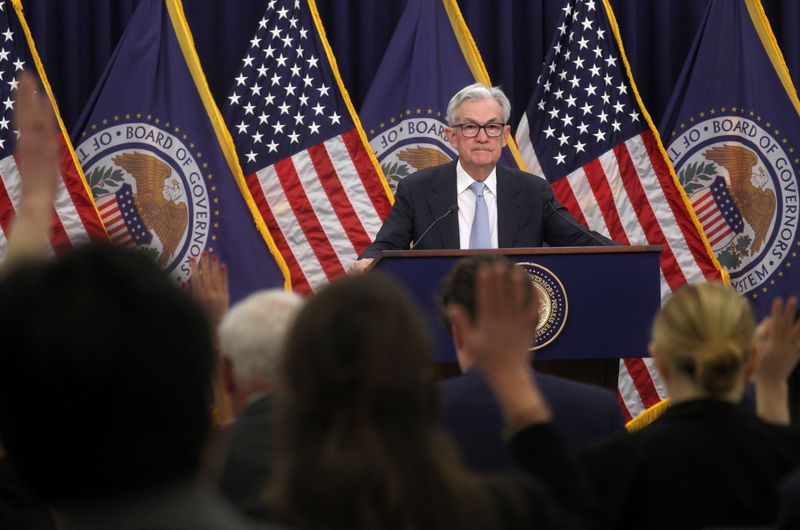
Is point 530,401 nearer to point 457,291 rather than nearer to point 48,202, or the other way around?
point 48,202

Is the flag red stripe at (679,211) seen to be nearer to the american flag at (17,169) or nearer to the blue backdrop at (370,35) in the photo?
the blue backdrop at (370,35)

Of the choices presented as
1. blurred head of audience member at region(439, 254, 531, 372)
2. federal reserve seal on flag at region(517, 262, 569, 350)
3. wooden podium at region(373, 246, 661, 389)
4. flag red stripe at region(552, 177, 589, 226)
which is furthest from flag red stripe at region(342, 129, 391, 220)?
blurred head of audience member at region(439, 254, 531, 372)

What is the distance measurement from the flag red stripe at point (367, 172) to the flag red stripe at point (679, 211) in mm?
1689

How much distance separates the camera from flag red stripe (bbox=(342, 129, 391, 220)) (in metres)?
6.69

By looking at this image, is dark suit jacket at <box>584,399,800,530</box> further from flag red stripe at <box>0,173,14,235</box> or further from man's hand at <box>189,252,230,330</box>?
flag red stripe at <box>0,173,14,235</box>

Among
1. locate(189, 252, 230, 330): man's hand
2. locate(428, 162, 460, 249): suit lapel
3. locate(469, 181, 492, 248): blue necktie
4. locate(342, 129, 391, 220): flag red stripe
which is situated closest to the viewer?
locate(189, 252, 230, 330): man's hand

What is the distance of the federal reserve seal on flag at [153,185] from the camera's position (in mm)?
6836

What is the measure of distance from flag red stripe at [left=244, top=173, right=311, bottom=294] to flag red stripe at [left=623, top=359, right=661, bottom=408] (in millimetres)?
1989

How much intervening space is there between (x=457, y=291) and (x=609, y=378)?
1812mm

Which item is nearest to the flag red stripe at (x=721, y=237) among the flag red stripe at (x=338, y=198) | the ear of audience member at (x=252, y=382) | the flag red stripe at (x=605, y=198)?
the flag red stripe at (x=605, y=198)

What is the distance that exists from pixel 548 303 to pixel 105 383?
10.3ft

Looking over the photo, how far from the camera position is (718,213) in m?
7.21

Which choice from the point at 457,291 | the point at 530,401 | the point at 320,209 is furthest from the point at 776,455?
the point at 320,209

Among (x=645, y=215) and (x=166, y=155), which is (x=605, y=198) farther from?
(x=166, y=155)
